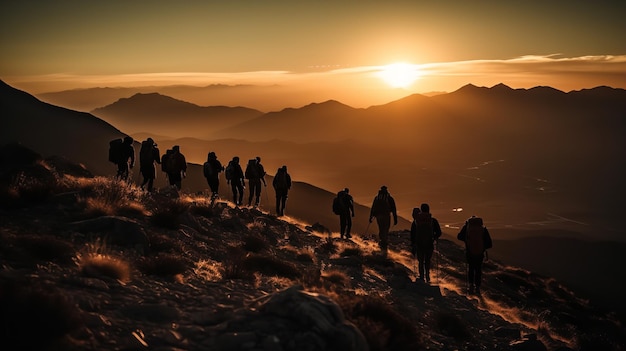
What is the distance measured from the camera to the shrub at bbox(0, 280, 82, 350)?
15.6 feet

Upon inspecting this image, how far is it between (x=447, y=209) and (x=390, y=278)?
6993 inches

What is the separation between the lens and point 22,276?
629 centimetres

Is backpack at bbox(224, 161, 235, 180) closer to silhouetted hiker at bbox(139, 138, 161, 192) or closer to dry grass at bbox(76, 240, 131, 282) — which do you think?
silhouetted hiker at bbox(139, 138, 161, 192)

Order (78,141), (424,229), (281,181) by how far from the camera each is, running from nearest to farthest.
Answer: (424,229) → (281,181) → (78,141)

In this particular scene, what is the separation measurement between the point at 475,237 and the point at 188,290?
31.5 ft

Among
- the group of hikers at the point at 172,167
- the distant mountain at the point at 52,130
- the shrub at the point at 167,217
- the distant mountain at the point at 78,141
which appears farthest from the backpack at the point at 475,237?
the distant mountain at the point at 52,130

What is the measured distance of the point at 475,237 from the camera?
46.5 ft

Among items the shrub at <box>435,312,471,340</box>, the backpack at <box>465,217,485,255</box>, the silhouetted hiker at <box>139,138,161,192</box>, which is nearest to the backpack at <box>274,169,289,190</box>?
the silhouetted hiker at <box>139,138,161,192</box>

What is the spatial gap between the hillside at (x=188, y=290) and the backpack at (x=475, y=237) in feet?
5.18

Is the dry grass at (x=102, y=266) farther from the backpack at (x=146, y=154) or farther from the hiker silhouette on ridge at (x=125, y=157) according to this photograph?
the backpack at (x=146, y=154)

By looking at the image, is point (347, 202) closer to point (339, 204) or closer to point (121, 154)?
point (339, 204)

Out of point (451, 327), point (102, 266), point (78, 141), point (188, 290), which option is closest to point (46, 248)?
point (102, 266)

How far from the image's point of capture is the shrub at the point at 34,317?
4.77 meters

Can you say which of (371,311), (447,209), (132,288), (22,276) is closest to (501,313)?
(371,311)
